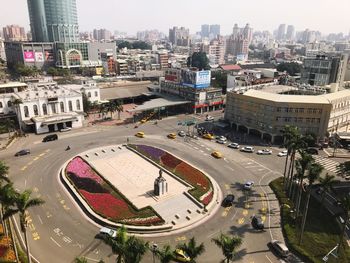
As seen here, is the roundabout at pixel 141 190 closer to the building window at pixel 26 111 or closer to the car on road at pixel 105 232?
the car on road at pixel 105 232

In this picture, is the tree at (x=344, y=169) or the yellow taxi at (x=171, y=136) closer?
the tree at (x=344, y=169)

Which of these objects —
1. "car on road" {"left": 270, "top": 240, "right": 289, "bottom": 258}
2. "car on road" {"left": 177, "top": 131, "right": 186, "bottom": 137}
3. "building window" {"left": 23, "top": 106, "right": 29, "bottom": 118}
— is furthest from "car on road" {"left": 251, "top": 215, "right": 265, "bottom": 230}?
"building window" {"left": 23, "top": 106, "right": 29, "bottom": 118}

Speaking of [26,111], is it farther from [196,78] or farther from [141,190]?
[196,78]

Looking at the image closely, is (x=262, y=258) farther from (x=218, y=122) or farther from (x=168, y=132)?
(x=218, y=122)

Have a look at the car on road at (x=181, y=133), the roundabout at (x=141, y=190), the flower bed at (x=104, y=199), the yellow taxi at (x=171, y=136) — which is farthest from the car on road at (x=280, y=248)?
the car on road at (x=181, y=133)

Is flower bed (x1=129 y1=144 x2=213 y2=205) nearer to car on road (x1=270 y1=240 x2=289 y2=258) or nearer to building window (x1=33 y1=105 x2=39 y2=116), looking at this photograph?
car on road (x1=270 y1=240 x2=289 y2=258)

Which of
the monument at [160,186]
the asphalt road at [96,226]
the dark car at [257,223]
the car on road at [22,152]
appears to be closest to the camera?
the asphalt road at [96,226]

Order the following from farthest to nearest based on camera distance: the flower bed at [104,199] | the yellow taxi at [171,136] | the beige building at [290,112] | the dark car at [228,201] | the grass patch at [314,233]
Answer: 1. the yellow taxi at [171,136]
2. the beige building at [290,112]
3. the dark car at [228,201]
4. the flower bed at [104,199]
5. the grass patch at [314,233]

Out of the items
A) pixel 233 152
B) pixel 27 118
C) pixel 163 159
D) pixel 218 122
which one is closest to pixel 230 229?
pixel 163 159
